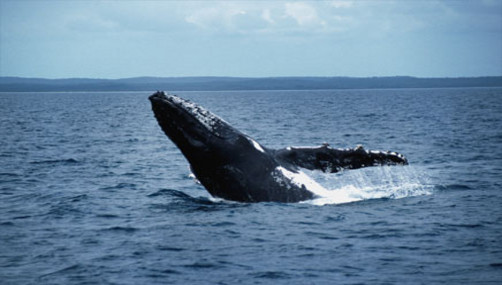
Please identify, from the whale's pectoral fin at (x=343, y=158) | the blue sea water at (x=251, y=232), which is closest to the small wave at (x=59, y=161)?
the blue sea water at (x=251, y=232)

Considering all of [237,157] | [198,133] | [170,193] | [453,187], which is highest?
[198,133]

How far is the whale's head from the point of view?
41.3ft

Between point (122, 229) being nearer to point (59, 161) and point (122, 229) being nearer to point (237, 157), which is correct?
point (237, 157)

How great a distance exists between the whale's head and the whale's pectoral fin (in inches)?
37.4

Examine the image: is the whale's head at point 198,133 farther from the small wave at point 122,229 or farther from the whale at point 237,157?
the small wave at point 122,229

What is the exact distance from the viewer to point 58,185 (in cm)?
1905

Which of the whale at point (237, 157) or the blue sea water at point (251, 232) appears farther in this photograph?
the whale at point (237, 157)

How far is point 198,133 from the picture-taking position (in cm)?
1275

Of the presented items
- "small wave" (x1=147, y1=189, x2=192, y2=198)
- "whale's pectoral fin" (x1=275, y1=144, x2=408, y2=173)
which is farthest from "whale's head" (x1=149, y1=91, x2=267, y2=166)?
"small wave" (x1=147, y1=189, x2=192, y2=198)

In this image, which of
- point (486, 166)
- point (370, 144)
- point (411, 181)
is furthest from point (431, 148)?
point (411, 181)

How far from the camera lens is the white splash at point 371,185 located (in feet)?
50.3

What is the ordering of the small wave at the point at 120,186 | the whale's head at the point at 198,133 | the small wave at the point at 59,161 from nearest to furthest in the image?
the whale's head at the point at 198,133 → the small wave at the point at 120,186 → the small wave at the point at 59,161

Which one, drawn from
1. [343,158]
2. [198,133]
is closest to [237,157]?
[198,133]

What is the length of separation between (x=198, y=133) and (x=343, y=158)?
2788 mm
